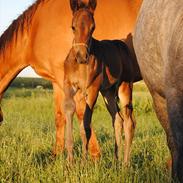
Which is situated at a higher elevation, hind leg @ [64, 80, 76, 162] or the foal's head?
the foal's head

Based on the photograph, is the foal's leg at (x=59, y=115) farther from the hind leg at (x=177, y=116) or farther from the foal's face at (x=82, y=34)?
the hind leg at (x=177, y=116)

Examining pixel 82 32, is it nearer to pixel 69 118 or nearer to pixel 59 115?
pixel 69 118

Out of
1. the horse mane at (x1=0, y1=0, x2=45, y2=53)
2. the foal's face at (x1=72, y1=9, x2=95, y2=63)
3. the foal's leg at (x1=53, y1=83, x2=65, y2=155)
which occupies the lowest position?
the foal's leg at (x1=53, y1=83, x2=65, y2=155)

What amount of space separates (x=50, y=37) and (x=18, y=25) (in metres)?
0.65

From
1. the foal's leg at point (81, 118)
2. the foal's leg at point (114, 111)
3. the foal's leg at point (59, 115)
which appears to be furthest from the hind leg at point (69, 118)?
the foal's leg at point (59, 115)

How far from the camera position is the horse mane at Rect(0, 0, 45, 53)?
703 cm

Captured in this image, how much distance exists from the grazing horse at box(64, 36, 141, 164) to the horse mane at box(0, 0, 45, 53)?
1.69 m

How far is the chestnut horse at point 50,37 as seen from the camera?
666 cm

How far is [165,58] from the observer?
264 cm

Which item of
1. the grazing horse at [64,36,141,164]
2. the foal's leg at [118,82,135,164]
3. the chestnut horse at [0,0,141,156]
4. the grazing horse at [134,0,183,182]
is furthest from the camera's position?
the chestnut horse at [0,0,141,156]

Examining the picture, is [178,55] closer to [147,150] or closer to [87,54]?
[87,54]

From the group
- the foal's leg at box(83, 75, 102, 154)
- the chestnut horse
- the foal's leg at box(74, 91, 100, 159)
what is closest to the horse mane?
the chestnut horse

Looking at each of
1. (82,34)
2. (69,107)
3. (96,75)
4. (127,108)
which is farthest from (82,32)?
(127,108)

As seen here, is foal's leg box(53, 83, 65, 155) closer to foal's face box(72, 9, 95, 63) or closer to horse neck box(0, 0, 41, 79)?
horse neck box(0, 0, 41, 79)
